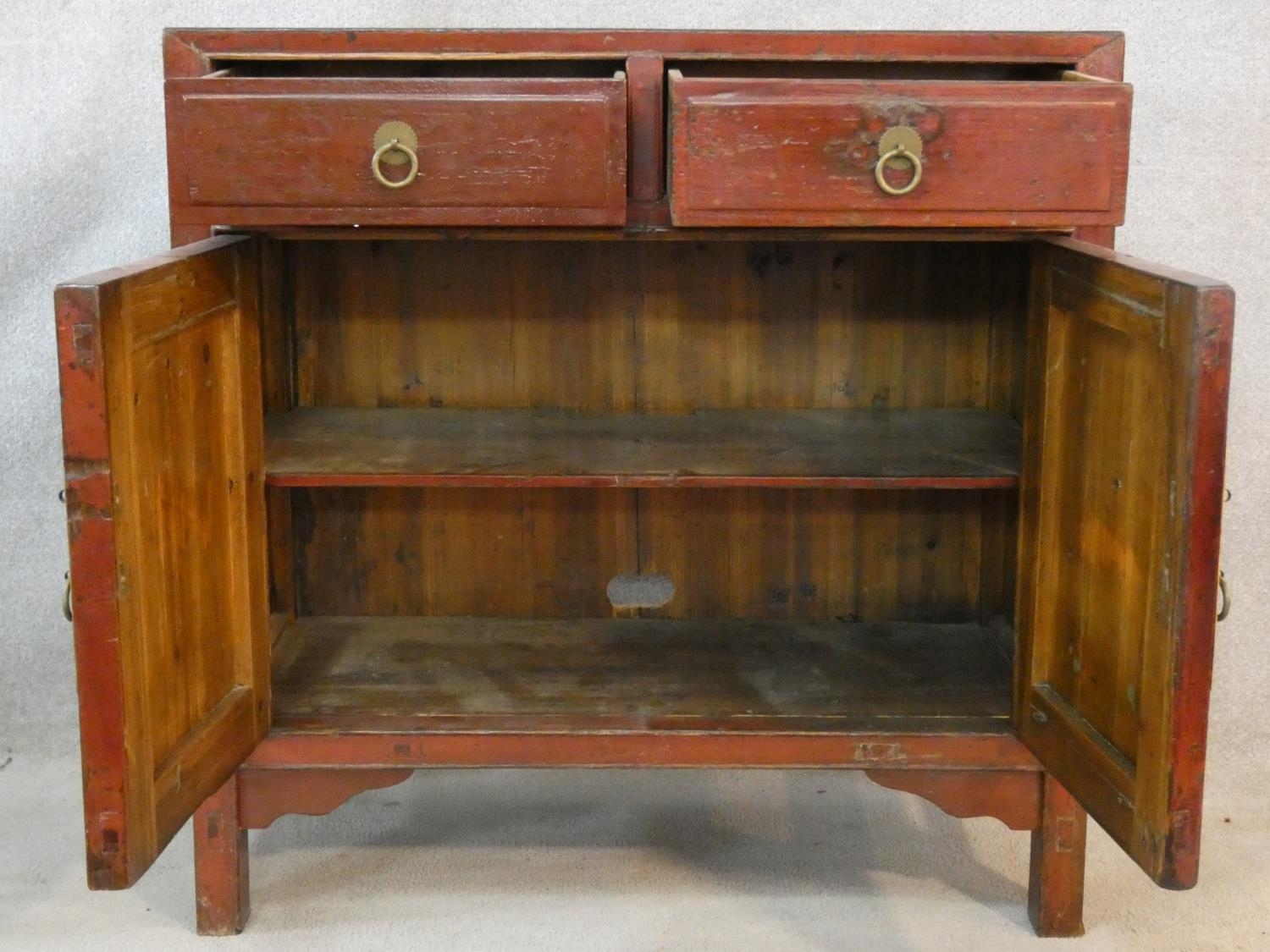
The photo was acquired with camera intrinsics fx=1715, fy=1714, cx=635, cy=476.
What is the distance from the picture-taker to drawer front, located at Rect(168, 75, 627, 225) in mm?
1734

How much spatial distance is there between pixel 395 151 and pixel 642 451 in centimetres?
54

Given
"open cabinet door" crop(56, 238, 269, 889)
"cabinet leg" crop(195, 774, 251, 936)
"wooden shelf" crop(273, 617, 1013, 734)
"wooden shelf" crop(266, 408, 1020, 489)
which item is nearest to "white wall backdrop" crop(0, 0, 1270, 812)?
"wooden shelf" crop(266, 408, 1020, 489)

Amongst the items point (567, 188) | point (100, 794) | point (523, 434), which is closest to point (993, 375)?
point (523, 434)

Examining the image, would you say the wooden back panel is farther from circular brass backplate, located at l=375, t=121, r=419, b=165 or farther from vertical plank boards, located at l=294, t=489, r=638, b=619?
circular brass backplate, located at l=375, t=121, r=419, b=165

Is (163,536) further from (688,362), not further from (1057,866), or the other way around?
(1057,866)

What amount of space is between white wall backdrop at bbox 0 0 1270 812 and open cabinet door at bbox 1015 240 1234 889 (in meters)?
0.75

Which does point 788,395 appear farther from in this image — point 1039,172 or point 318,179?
point 318,179

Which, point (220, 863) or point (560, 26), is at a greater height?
point (560, 26)

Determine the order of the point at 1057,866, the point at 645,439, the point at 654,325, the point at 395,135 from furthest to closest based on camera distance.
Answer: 1. the point at 654,325
2. the point at 645,439
3. the point at 1057,866
4. the point at 395,135

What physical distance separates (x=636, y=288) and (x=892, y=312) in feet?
1.15

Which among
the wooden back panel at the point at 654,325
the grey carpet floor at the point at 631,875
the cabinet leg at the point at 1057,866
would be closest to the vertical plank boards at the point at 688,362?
the wooden back panel at the point at 654,325

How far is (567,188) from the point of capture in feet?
5.76

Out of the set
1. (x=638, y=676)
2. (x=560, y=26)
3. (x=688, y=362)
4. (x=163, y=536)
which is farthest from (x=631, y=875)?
(x=560, y=26)

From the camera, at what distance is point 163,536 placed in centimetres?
165
